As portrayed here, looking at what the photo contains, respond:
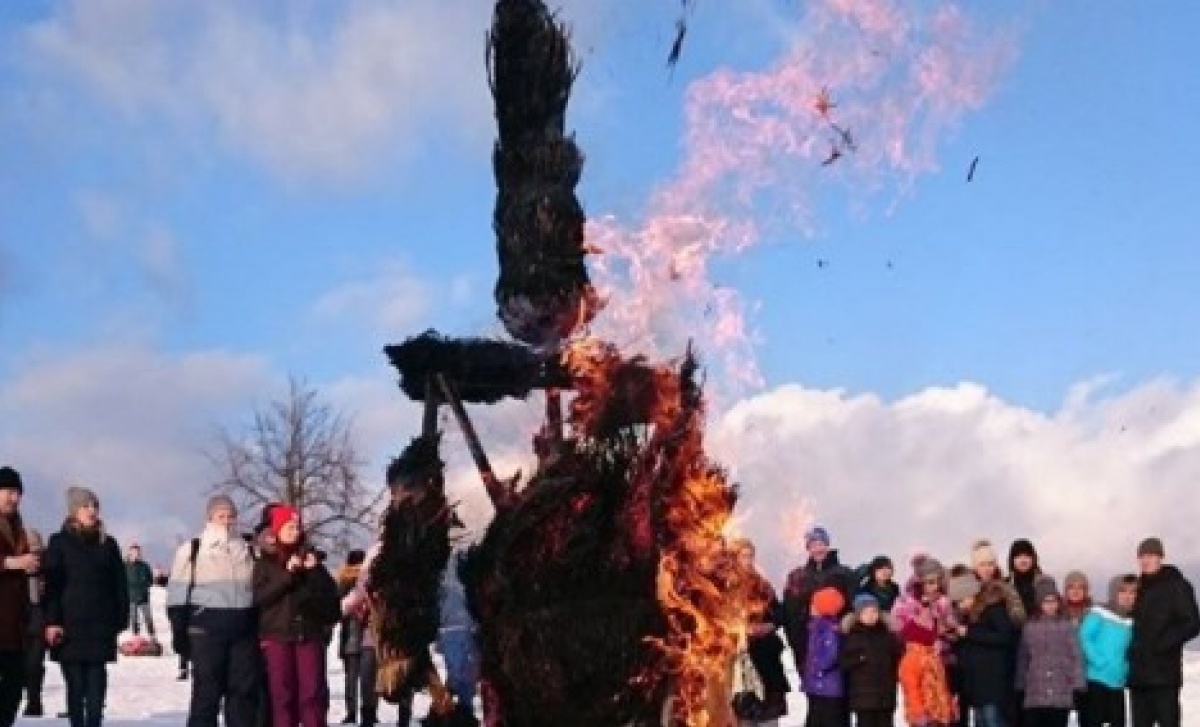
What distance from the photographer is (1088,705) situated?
48.6 ft

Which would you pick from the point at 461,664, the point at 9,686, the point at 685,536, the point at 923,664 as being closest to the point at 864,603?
the point at 923,664

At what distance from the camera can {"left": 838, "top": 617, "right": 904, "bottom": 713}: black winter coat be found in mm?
13430

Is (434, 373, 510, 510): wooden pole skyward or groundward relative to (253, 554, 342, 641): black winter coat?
skyward

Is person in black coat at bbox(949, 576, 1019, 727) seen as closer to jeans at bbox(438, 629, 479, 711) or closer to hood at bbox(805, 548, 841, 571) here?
hood at bbox(805, 548, 841, 571)

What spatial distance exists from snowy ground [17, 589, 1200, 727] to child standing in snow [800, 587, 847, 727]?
120 inches

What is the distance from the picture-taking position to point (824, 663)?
45.0 ft

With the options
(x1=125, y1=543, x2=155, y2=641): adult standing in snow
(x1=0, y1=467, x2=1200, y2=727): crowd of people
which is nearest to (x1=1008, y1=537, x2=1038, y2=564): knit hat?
(x1=0, y1=467, x2=1200, y2=727): crowd of people

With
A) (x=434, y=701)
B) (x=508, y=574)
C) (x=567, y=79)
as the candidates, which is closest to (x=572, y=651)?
(x=508, y=574)

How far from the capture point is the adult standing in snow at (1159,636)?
1379 cm

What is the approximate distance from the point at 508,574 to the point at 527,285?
6.23 feet

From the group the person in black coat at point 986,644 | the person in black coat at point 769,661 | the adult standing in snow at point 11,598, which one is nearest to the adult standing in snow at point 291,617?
the adult standing in snow at point 11,598

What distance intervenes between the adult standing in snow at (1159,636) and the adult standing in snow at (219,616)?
6.70 m

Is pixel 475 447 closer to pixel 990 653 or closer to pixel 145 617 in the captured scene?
pixel 990 653

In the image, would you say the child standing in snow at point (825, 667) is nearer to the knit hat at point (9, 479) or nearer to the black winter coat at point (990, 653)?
the black winter coat at point (990, 653)
